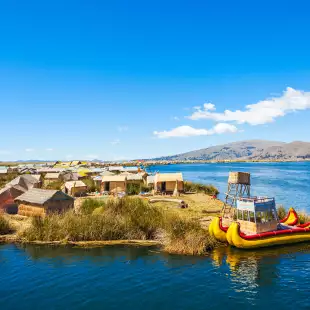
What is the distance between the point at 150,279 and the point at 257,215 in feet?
31.1

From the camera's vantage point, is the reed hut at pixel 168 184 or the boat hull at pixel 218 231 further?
the reed hut at pixel 168 184

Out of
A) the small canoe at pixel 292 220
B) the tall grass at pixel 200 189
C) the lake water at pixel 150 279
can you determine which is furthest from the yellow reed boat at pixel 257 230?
the tall grass at pixel 200 189

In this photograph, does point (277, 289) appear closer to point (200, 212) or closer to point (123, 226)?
point (123, 226)

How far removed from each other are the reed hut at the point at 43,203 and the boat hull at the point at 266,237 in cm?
1472

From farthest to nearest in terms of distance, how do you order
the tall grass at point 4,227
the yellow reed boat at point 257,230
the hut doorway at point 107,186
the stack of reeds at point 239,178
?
1. the hut doorway at point 107,186
2. the stack of reeds at point 239,178
3. the tall grass at point 4,227
4. the yellow reed boat at point 257,230

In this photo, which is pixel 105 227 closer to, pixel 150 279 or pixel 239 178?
pixel 150 279

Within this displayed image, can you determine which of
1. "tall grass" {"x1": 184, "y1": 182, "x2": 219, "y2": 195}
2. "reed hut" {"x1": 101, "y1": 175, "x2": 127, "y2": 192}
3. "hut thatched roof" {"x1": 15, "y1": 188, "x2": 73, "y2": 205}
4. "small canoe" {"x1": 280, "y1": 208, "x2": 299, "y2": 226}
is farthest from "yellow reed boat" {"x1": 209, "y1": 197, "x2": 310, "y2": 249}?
"reed hut" {"x1": 101, "y1": 175, "x2": 127, "y2": 192}

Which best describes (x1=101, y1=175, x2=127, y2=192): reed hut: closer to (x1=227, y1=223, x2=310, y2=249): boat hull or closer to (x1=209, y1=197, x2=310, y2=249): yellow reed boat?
(x1=209, y1=197, x2=310, y2=249): yellow reed boat

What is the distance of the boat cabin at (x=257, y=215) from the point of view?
2016 centimetres

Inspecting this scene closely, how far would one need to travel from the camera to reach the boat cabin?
66.1 ft

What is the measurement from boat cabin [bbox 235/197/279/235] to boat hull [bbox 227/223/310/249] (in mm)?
797

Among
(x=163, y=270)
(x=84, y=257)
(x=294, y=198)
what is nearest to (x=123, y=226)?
(x=84, y=257)

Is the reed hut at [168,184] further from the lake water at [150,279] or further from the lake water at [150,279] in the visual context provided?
the lake water at [150,279]

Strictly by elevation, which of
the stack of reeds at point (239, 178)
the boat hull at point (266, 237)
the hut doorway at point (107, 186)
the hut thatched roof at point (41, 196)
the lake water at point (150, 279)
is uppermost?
the stack of reeds at point (239, 178)
